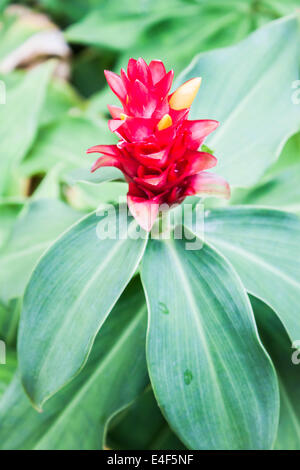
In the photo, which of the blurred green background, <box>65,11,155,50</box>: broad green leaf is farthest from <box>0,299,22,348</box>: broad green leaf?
<box>65,11,155,50</box>: broad green leaf

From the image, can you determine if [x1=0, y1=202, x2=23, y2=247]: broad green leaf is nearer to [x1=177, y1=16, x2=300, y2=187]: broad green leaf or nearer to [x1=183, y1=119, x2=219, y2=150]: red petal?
[x1=177, y1=16, x2=300, y2=187]: broad green leaf

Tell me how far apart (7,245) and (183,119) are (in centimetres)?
39

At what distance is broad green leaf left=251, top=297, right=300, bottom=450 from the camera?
0.82 m

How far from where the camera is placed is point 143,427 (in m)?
0.91

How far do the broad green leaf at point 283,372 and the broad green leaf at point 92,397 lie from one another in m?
0.22

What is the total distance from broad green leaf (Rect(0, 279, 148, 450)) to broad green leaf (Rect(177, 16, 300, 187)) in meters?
0.28

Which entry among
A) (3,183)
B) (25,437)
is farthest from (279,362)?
(3,183)

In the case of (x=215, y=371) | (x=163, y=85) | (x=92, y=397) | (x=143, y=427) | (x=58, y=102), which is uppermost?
(x=58, y=102)

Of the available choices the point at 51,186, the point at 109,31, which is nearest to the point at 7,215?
the point at 51,186

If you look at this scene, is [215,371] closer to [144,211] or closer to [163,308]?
[163,308]

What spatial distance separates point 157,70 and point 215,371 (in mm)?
393

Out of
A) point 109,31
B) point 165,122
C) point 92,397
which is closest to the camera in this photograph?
point 165,122

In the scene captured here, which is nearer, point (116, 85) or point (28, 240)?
point (116, 85)

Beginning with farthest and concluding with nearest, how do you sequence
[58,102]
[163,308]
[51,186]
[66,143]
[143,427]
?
1. [58,102]
2. [66,143]
3. [51,186]
4. [143,427]
5. [163,308]
